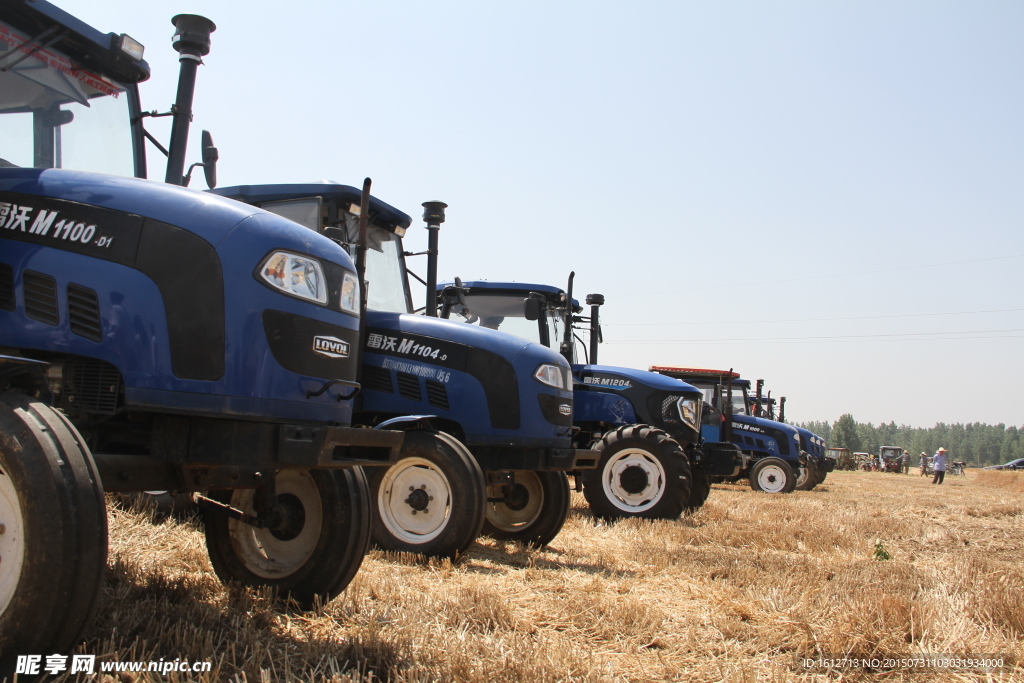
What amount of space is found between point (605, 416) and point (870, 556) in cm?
379

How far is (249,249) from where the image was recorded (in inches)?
119

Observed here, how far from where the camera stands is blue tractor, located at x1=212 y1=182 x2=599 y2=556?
525 centimetres

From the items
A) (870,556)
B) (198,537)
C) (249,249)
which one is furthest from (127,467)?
(870,556)

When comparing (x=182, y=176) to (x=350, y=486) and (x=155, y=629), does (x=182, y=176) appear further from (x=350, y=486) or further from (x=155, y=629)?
(x=155, y=629)

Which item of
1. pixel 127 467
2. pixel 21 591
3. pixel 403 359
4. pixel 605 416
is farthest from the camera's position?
pixel 605 416

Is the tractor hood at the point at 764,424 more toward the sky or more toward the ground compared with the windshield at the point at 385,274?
more toward the ground

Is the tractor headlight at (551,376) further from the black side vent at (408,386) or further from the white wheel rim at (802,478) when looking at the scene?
the white wheel rim at (802,478)

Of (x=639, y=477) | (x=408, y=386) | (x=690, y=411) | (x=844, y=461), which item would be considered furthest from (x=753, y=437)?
(x=844, y=461)

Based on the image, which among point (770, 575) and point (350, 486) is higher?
point (350, 486)

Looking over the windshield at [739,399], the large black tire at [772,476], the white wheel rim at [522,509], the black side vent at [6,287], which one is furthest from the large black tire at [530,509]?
the windshield at [739,399]

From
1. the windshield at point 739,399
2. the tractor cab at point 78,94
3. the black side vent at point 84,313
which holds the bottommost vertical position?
the black side vent at point 84,313

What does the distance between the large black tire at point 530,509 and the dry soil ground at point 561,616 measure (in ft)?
1.34

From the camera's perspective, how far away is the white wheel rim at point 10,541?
238 centimetres

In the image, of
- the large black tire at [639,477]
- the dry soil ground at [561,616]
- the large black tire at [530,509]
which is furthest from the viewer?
the large black tire at [639,477]
